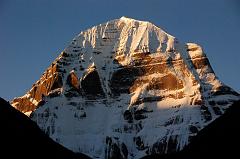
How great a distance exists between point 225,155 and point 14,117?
116 feet

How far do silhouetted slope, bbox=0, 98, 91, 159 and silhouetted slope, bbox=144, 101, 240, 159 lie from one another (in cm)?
2038

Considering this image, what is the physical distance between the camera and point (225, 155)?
335 ft

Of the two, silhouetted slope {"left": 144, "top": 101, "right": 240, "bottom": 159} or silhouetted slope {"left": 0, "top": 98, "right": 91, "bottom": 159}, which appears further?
silhouetted slope {"left": 0, "top": 98, "right": 91, "bottom": 159}

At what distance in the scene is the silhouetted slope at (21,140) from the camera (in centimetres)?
11019

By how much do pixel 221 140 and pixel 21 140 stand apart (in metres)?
27.9

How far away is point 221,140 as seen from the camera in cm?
10775

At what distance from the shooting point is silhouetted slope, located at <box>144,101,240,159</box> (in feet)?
339

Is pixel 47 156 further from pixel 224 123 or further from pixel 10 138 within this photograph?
pixel 224 123

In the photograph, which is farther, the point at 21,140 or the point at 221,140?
the point at 21,140

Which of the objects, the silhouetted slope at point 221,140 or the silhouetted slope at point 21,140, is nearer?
the silhouetted slope at point 221,140

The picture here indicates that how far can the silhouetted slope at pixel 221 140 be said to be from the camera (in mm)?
103312

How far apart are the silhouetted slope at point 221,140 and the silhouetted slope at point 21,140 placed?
66.9 feet

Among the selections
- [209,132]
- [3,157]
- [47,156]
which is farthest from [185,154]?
[3,157]

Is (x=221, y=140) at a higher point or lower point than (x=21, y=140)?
lower
